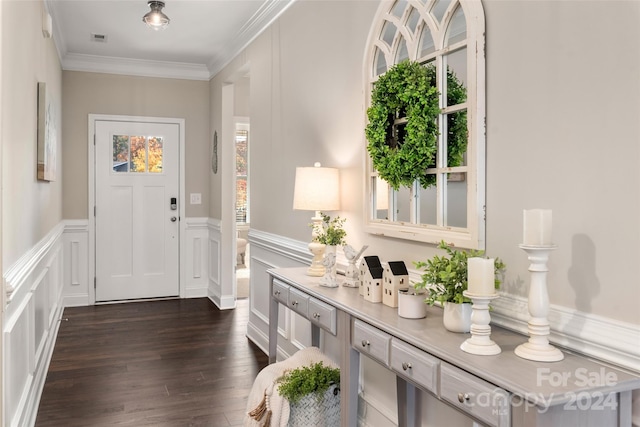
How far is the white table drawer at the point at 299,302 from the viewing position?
250 centimetres

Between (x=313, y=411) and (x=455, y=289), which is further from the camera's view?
(x=313, y=411)

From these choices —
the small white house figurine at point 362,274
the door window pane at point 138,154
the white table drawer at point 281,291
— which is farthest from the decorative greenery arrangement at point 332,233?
the door window pane at point 138,154

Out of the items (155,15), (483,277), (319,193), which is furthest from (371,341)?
(155,15)

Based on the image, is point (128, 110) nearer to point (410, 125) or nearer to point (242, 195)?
point (242, 195)

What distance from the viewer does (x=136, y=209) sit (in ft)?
19.2

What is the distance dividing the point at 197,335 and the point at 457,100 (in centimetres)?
333

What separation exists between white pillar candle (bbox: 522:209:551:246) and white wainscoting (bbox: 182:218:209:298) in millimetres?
4960

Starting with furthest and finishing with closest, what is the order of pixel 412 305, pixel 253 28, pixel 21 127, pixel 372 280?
pixel 253 28
pixel 21 127
pixel 372 280
pixel 412 305

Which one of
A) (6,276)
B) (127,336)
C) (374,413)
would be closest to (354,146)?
(374,413)

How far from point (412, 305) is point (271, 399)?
1017mm

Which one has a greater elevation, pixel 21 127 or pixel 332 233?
pixel 21 127

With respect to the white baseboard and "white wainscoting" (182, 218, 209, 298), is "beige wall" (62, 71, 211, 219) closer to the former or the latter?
"white wainscoting" (182, 218, 209, 298)

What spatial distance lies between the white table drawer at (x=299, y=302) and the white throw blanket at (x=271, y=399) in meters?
0.30

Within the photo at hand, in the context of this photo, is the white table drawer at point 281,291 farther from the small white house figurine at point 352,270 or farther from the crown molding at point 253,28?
the crown molding at point 253,28
